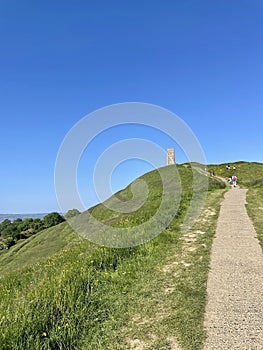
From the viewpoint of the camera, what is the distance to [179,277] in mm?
8375

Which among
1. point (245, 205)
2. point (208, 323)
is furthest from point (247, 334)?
point (245, 205)

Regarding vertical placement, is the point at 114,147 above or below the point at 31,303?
above

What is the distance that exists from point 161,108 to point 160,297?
967 centimetres

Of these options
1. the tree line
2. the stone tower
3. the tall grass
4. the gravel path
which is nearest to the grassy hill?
the tall grass

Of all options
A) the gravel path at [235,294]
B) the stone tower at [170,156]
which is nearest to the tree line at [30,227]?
the stone tower at [170,156]

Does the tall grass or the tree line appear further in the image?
the tree line

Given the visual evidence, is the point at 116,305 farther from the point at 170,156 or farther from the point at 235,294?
the point at 170,156

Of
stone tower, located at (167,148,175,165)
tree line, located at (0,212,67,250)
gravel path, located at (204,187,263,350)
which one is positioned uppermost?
stone tower, located at (167,148,175,165)

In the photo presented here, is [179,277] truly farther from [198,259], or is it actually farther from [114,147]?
[114,147]

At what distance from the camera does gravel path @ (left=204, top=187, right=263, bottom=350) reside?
5375 mm

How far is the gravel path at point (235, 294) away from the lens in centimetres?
537

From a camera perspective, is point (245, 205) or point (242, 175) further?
point (242, 175)

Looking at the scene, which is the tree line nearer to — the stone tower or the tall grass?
the stone tower

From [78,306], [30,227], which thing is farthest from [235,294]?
[30,227]
